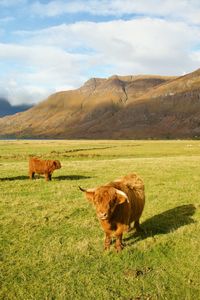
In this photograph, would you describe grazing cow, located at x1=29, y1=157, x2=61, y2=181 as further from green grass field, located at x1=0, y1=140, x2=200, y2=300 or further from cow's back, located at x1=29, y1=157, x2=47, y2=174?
green grass field, located at x1=0, y1=140, x2=200, y2=300

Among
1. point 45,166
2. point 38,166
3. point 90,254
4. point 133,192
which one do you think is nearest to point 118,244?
point 90,254

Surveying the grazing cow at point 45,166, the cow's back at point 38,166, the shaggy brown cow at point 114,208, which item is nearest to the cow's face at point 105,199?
the shaggy brown cow at point 114,208

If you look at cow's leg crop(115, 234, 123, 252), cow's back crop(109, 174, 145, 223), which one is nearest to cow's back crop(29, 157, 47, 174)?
cow's back crop(109, 174, 145, 223)

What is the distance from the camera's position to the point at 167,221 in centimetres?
1463

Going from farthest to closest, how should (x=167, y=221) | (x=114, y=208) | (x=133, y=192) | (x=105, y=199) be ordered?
(x=167, y=221), (x=133, y=192), (x=114, y=208), (x=105, y=199)

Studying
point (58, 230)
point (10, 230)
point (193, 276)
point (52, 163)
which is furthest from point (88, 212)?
point (52, 163)

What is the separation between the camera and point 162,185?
78.4 ft

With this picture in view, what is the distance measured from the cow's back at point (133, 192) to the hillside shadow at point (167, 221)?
0.71m

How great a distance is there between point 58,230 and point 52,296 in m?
5.08

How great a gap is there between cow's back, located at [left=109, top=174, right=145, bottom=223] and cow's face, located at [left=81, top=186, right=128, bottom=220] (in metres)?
0.86

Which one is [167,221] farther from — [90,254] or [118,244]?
[90,254]

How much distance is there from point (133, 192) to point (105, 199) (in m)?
2.59

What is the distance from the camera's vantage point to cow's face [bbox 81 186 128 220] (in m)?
9.90

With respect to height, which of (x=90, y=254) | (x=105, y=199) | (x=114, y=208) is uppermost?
(x=105, y=199)
